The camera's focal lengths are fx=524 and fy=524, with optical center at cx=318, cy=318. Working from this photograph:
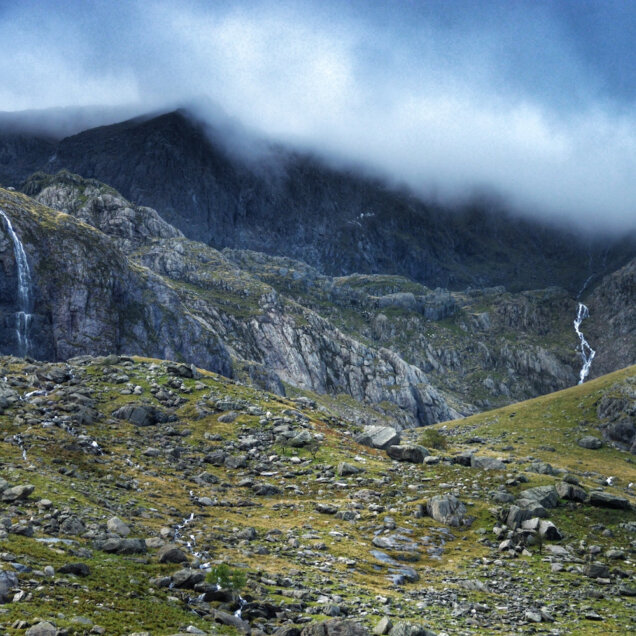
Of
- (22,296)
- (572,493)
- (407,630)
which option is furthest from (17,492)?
(22,296)

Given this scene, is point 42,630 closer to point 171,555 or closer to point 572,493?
point 171,555

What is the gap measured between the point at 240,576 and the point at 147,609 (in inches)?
242

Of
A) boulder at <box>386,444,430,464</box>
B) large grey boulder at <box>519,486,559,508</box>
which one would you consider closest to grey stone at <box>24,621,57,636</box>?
large grey boulder at <box>519,486,559,508</box>

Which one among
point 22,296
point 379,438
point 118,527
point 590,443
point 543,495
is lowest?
point 590,443

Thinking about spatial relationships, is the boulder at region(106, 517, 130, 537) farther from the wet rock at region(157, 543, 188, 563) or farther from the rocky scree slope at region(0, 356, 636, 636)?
the wet rock at region(157, 543, 188, 563)

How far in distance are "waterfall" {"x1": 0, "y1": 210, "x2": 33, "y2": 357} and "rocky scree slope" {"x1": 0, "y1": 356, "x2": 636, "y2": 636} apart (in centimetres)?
9983

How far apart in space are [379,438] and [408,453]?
778 cm

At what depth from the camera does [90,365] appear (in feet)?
299

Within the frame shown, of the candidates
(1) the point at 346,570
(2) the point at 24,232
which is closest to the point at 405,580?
(1) the point at 346,570

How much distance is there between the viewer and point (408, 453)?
77250 millimetres

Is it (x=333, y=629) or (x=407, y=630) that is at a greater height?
(x=333, y=629)

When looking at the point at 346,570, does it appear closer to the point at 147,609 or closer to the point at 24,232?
the point at 147,609

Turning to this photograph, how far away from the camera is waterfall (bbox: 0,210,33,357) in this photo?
178 metres

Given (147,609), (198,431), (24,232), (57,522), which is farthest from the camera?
(24,232)
